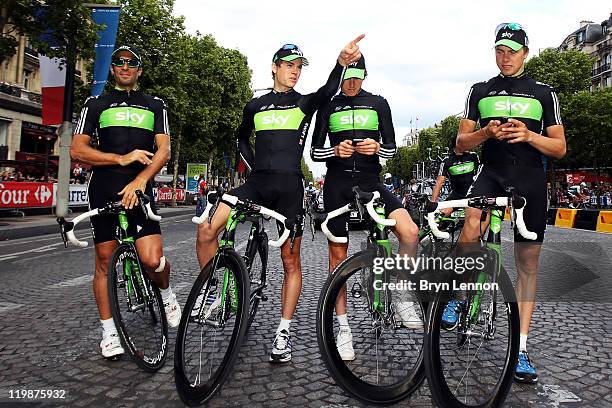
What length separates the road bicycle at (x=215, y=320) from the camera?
2645 millimetres

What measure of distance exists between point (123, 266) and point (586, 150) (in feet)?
162

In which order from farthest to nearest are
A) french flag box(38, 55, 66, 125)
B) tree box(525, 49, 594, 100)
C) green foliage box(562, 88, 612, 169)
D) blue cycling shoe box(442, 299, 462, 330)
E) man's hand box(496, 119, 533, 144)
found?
tree box(525, 49, 594, 100) < green foliage box(562, 88, 612, 169) < french flag box(38, 55, 66, 125) < man's hand box(496, 119, 533, 144) < blue cycling shoe box(442, 299, 462, 330)

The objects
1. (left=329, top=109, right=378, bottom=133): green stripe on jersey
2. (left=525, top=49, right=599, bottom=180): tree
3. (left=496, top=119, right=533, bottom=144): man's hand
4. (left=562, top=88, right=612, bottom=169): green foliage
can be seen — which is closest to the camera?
(left=496, top=119, right=533, bottom=144): man's hand

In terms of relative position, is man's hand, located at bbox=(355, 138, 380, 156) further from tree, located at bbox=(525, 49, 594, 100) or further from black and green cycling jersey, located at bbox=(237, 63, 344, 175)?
tree, located at bbox=(525, 49, 594, 100)

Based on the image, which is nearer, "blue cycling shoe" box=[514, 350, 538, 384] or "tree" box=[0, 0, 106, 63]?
"blue cycling shoe" box=[514, 350, 538, 384]

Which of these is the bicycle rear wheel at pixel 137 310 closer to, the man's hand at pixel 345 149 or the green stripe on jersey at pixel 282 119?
the green stripe on jersey at pixel 282 119

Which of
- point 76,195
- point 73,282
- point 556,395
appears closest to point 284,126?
point 556,395

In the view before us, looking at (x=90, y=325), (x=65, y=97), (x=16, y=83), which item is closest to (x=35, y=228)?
(x=65, y=97)

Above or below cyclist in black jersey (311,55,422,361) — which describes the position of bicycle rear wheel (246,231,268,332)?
below

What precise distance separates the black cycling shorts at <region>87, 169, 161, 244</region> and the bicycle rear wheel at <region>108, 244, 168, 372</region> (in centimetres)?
20

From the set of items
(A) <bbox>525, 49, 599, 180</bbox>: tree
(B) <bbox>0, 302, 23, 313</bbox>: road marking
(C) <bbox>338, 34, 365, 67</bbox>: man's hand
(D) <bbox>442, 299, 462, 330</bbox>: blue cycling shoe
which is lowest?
(B) <bbox>0, 302, 23, 313</bbox>: road marking

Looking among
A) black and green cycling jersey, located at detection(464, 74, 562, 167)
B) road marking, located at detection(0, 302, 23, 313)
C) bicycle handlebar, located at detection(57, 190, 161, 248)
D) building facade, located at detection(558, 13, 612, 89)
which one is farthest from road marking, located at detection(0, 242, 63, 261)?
building facade, located at detection(558, 13, 612, 89)

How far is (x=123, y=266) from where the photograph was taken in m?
3.37

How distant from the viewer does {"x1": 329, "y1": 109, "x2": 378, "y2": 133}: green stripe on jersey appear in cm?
370
